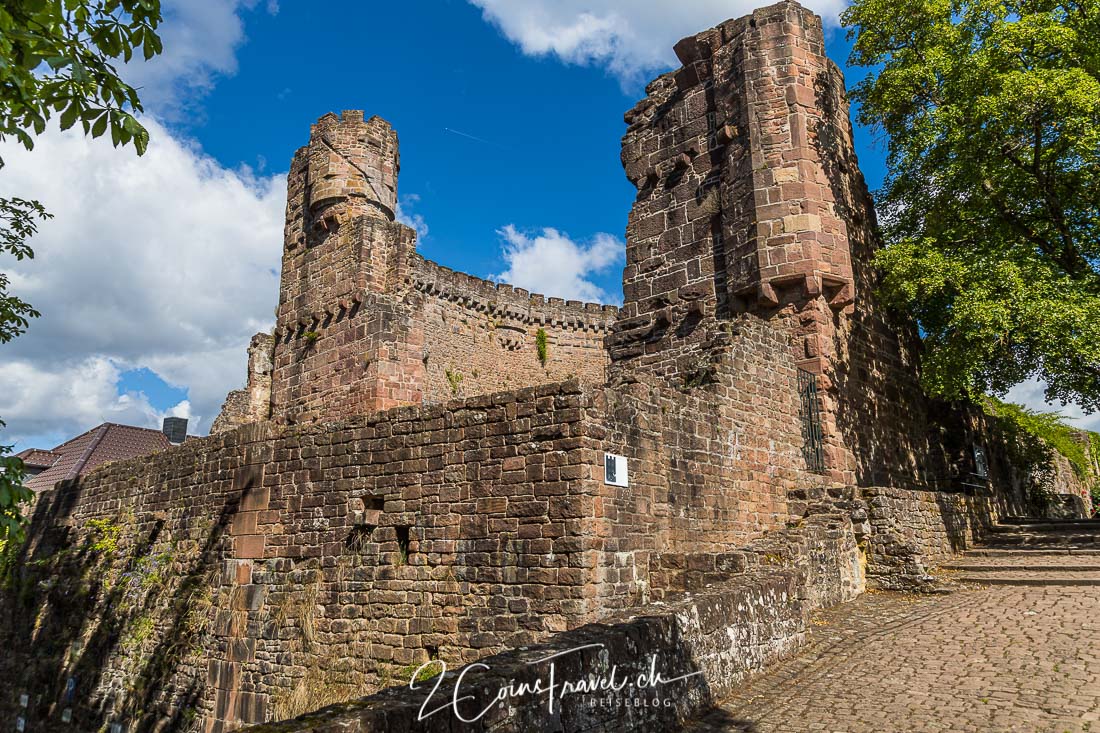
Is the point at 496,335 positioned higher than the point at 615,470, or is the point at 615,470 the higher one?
the point at 496,335

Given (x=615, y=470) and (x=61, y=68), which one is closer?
(x=61, y=68)

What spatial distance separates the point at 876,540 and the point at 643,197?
25.3 feet

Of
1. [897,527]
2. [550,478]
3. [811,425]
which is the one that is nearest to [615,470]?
[550,478]

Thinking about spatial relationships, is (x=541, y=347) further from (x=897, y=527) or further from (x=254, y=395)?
(x=897, y=527)

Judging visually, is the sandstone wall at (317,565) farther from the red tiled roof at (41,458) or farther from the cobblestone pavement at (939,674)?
the red tiled roof at (41,458)

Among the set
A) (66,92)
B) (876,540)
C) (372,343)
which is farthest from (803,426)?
(66,92)

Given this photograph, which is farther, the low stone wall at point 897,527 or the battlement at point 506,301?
the battlement at point 506,301

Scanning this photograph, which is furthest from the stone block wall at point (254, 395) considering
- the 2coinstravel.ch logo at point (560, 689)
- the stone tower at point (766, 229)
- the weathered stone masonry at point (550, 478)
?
Answer: the 2coinstravel.ch logo at point (560, 689)

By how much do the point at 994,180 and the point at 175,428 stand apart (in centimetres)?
3367

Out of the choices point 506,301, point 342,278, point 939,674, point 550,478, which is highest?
point 506,301

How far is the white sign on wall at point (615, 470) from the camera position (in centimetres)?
745

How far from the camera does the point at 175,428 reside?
35125 mm

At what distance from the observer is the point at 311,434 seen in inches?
389

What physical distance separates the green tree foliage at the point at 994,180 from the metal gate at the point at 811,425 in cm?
206
